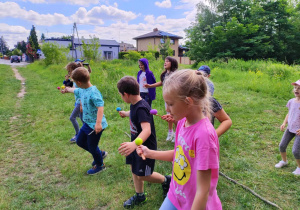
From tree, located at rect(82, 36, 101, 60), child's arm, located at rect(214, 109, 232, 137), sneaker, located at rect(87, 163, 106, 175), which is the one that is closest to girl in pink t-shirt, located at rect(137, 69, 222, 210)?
child's arm, located at rect(214, 109, 232, 137)

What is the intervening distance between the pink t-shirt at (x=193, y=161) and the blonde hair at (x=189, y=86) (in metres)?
0.16

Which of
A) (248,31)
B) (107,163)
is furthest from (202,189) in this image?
(248,31)

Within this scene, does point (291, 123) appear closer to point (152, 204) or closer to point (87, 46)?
point (152, 204)

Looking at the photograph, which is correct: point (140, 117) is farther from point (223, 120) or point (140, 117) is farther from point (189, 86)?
point (189, 86)

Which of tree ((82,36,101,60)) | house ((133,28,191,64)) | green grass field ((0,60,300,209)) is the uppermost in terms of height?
house ((133,28,191,64))

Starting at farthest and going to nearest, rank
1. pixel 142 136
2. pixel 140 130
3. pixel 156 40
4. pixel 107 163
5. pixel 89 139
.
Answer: pixel 156 40 → pixel 107 163 → pixel 89 139 → pixel 140 130 → pixel 142 136

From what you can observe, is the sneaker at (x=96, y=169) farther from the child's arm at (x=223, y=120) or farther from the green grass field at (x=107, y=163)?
the child's arm at (x=223, y=120)

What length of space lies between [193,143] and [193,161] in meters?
0.13

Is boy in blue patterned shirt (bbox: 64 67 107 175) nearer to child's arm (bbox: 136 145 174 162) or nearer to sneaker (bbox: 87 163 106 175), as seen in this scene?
sneaker (bbox: 87 163 106 175)

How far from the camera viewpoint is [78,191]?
304cm

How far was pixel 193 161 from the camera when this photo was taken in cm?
131

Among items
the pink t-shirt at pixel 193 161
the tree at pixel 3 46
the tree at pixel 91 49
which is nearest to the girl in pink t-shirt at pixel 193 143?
the pink t-shirt at pixel 193 161

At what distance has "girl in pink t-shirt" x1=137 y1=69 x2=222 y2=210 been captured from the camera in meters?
1.19

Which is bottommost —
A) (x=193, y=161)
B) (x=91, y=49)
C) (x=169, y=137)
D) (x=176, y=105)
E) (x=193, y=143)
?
(x=169, y=137)
